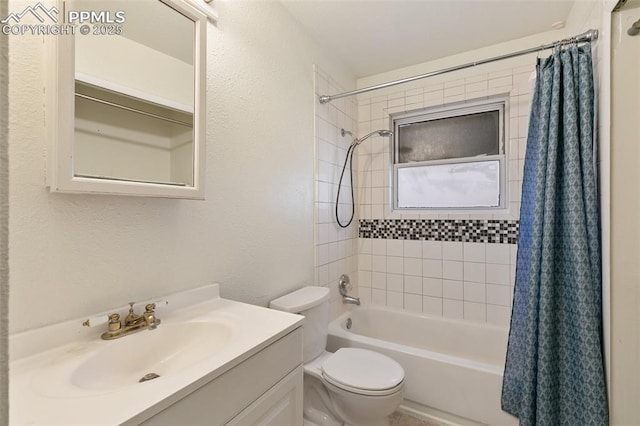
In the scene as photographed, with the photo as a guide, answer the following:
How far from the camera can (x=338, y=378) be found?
138 cm

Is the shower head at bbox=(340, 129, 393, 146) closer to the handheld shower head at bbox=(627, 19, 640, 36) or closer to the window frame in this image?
the window frame

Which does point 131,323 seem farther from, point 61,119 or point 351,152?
point 351,152

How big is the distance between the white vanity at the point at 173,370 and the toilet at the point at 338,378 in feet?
1.28

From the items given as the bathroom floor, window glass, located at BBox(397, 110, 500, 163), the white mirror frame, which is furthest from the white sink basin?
window glass, located at BBox(397, 110, 500, 163)

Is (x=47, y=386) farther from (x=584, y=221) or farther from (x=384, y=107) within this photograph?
(x=384, y=107)

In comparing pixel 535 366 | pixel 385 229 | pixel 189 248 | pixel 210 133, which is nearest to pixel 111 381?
pixel 189 248

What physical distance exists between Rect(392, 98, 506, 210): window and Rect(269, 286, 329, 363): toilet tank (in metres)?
1.27

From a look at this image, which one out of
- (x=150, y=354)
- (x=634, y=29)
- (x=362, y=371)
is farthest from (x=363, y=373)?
(x=634, y=29)

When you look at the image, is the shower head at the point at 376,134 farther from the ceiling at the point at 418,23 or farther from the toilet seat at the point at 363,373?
the toilet seat at the point at 363,373

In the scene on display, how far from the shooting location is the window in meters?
2.23

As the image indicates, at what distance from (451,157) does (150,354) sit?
2.37m

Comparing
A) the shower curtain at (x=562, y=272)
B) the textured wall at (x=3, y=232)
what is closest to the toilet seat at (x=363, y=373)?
the shower curtain at (x=562, y=272)

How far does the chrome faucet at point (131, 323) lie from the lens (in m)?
0.88

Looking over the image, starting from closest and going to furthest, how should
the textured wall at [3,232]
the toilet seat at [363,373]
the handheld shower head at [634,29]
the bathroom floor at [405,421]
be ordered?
the textured wall at [3,232] < the handheld shower head at [634,29] < the toilet seat at [363,373] < the bathroom floor at [405,421]
